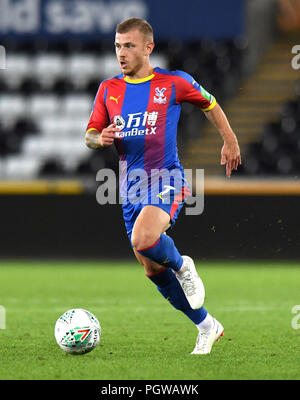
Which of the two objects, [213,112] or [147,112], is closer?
[147,112]

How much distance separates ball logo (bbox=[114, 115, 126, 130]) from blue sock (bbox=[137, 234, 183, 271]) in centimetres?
77

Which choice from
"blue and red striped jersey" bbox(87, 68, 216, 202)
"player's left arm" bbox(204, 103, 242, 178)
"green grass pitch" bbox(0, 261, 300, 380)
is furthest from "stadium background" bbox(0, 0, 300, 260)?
"blue and red striped jersey" bbox(87, 68, 216, 202)

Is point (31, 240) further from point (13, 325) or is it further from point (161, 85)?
point (161, 85)

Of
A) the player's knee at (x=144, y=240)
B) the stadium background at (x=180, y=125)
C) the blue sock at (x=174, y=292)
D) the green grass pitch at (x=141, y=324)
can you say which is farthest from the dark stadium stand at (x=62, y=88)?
the player's knee at (x=144, y=240)

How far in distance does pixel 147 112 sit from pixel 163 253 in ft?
3.07

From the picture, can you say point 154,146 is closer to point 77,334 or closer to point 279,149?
point 77,334

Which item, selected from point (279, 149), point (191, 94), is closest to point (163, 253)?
point (191, 94)

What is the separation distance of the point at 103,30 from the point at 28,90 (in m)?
2.19

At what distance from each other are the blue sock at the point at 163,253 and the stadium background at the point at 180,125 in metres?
5.52

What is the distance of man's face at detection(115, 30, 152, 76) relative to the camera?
553 cm

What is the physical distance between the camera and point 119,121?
5590 millimetres

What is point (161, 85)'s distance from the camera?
566 centimetres

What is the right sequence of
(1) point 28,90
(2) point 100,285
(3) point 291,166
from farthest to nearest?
(1) point 28,90 < (3) point 291,166 < (2) point 100,285

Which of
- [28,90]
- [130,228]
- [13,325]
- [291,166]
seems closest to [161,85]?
[130,228]
